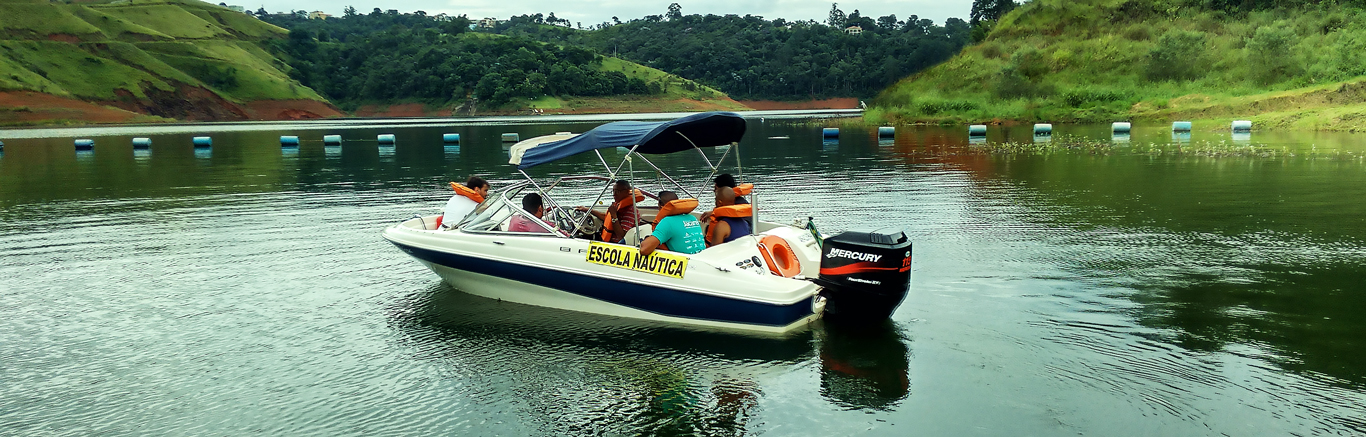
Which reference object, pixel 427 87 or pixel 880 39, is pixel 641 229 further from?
pixel 880 39

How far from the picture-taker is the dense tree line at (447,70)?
141625 mm

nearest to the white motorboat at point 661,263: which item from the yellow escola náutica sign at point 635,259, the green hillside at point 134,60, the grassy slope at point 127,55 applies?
the yellow escola náutica sign at point 635,259

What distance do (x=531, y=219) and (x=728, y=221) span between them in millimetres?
2382

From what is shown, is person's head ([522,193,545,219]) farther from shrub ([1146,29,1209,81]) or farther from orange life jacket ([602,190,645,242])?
shrub ([1146,29,1209,81])

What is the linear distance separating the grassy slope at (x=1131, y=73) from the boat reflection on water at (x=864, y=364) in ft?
139

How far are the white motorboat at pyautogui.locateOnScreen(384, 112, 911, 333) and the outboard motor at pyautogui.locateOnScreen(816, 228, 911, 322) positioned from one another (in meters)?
0.01

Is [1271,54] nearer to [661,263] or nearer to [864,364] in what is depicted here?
[864,364]

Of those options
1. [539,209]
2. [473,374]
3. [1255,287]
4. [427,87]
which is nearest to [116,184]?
[539,209]

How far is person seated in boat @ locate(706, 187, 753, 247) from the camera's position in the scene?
33.5 feet

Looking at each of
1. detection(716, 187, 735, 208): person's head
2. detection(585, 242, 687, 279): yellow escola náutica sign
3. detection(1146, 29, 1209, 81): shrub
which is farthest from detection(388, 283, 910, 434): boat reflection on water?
detection(1146, 29, 1209, 81): shrub

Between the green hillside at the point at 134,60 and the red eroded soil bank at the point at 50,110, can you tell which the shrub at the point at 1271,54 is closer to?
the red eroded soil bank at the point at 50,110

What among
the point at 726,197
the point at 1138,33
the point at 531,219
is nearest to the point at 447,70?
the point at 1138,33

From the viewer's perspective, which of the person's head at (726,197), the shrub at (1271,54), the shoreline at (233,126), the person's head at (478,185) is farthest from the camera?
the shoreline at (233,126)

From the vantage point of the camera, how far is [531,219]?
1078 centimetres
